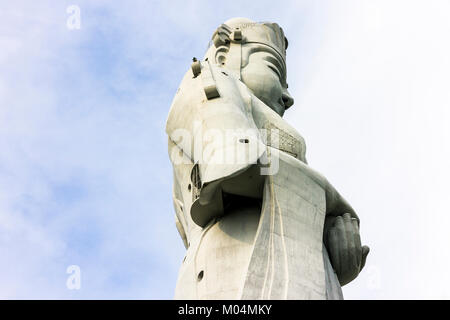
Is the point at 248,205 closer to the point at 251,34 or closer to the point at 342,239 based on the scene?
the point at 342,239

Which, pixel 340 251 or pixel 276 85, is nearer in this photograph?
pixel 340 251

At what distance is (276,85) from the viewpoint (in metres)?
11.0

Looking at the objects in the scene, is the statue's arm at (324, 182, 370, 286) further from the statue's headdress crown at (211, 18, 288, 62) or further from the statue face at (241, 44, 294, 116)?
the statue's headdress crown at (211, 18, 288, 62)

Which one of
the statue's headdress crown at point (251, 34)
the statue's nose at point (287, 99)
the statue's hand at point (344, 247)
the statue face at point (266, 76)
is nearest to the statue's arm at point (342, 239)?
the statue's hand at point (344, 247)

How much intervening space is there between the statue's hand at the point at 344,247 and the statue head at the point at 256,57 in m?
2.51

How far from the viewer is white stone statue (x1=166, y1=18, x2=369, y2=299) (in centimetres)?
774

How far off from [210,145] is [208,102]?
0.91 metres

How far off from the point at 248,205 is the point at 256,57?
3.33 metres

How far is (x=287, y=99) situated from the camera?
1141 cm

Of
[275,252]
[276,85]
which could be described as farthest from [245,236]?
[276,85]

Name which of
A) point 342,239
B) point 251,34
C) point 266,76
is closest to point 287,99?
point 266,76
